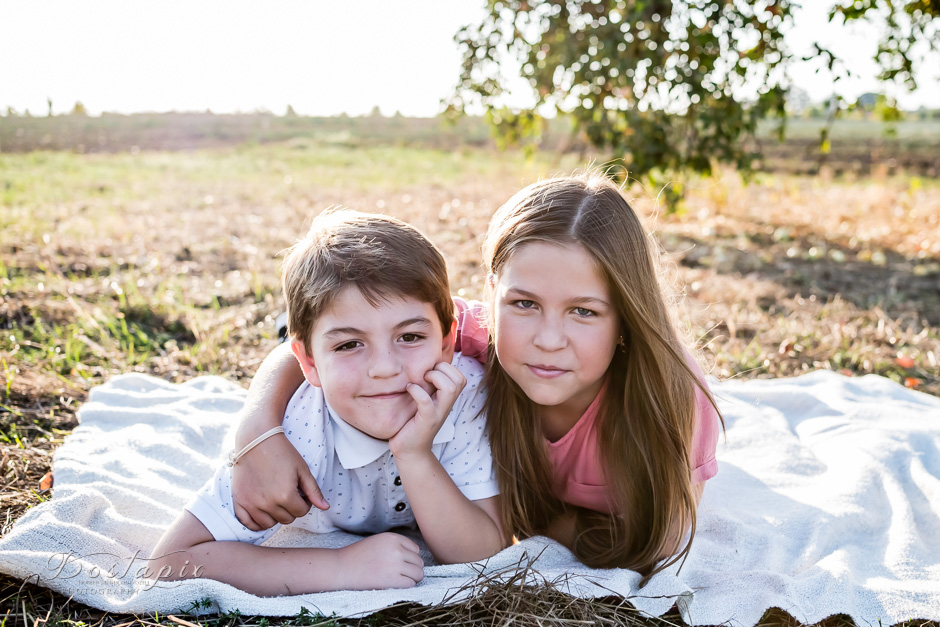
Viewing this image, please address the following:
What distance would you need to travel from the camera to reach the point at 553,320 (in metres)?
1.92

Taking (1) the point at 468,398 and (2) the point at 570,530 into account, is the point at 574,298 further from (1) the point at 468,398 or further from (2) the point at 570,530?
(2) the point at 570,530

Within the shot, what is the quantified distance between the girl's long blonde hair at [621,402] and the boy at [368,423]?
0.58ft

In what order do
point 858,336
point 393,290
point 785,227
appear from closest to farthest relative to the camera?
point 393,290
point 858,336
point 785,227

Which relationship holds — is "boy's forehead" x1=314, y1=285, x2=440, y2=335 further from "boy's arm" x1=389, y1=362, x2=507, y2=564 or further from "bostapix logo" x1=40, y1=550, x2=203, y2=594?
"bostapix logo" x1=40, y1=550, x2=203, y2=594

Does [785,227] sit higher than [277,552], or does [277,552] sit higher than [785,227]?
[785,227]

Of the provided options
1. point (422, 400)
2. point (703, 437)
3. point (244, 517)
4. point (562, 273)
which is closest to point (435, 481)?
point (422, 400)

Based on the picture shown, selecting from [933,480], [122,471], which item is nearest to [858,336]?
[933,480]

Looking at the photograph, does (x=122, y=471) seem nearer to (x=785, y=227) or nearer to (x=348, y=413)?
(x=348, y=413)

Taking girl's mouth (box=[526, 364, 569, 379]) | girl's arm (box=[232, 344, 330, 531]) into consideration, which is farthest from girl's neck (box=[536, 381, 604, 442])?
girl's arm (box=[232, 344, 330, 531])

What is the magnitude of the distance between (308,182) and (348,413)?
10.4 meters

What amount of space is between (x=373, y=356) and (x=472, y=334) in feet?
2.06

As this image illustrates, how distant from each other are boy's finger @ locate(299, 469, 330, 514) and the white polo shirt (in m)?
0.07

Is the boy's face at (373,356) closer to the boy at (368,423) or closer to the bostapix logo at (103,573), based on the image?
the boy at (368,423)

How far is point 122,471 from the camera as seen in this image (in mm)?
2615
